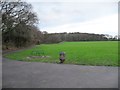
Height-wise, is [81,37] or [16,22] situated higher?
[16,22]

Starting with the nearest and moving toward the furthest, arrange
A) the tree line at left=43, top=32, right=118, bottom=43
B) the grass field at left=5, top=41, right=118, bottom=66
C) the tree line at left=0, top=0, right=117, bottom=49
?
1. the grass field at left=5, top=41, right=118, bottom=66
2. the tree line at left=0, top=0, right=117, bottom=49
3. the tree line at left=43, top=32, right=118, bottom=43

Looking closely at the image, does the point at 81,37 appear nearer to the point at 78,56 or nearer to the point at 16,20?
the point at 16,20

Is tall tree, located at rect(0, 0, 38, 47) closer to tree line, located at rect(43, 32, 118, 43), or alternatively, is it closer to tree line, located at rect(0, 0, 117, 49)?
tree line, located at rect(0, 0, 117, 49)

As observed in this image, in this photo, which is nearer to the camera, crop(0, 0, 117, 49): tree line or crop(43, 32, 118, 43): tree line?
crop(0, 0, 117, 49): tree line

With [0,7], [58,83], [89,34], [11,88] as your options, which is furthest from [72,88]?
[89,34]

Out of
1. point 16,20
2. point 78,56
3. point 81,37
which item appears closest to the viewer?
point 78,56

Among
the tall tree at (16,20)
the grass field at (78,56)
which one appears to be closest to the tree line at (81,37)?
the tall tree at (16,20)

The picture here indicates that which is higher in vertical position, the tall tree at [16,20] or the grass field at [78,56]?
the tall tree at [16,20]

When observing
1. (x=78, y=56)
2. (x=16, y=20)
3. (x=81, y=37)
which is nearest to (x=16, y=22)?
(x=16, y=20)

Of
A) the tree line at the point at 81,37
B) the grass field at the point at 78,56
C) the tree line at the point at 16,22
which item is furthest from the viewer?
the tree line at the point at 81,37

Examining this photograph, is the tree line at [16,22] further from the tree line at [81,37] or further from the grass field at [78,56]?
the tree line at [81,37]

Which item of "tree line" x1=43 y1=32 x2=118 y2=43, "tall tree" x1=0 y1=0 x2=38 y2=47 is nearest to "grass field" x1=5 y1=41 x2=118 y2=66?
"tall tree" x1=0 y1=0 x2=38 y2=47

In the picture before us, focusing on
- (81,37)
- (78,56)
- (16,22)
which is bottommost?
A: (78,56)

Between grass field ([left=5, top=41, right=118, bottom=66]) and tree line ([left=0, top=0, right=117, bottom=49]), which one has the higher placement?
tree line ([left=0, top=0, right=117, bottom=49])
